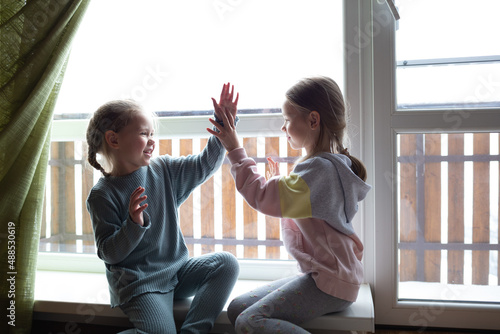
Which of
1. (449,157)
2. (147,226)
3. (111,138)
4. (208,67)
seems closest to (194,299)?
(147,226)

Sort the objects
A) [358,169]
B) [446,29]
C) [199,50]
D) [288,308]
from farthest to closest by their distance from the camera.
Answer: [199,50], [446,29], [358,169], [288,308]

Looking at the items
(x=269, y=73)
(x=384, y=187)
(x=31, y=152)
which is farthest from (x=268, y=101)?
(x=31, y=152)

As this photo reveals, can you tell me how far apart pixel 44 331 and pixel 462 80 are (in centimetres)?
169

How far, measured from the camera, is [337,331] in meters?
1.31

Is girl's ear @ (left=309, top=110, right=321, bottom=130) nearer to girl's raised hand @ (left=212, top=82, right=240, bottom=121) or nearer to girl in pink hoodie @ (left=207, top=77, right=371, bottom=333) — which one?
girl in pink hoodie @ (left=207, top=77, right=371, bottom=333)

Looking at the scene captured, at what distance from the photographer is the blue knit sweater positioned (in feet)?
4.18

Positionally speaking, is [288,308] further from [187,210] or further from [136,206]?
[187,210]

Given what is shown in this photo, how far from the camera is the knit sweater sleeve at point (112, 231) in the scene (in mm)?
1236

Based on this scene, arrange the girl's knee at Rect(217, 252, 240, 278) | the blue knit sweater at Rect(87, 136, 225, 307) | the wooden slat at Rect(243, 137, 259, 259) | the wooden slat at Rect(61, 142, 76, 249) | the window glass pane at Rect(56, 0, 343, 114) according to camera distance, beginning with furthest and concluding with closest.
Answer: the wooden slat at Rect(61, 142, 76, 249) → the wooden slat at Rect(243, 137, 259, 259) → the window glass pane at Rect(56, 0, 343, 114) → the girl's knee at Rect(217, 252, 240, 278) → the blue knit sweater at Rect(87, 136, 225, 307)

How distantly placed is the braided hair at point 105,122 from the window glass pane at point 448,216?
926mm

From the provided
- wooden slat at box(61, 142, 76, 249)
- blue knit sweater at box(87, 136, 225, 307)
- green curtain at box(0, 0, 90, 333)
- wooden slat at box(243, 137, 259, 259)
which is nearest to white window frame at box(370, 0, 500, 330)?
wooden slat at box(243, 137, 259, 259)

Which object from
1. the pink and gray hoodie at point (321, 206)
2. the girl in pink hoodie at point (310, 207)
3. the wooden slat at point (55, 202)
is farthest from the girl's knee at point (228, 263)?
the wooden slat at point (55, 202)

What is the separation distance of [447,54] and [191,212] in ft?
3.65

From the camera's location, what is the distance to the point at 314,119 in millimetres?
1305
